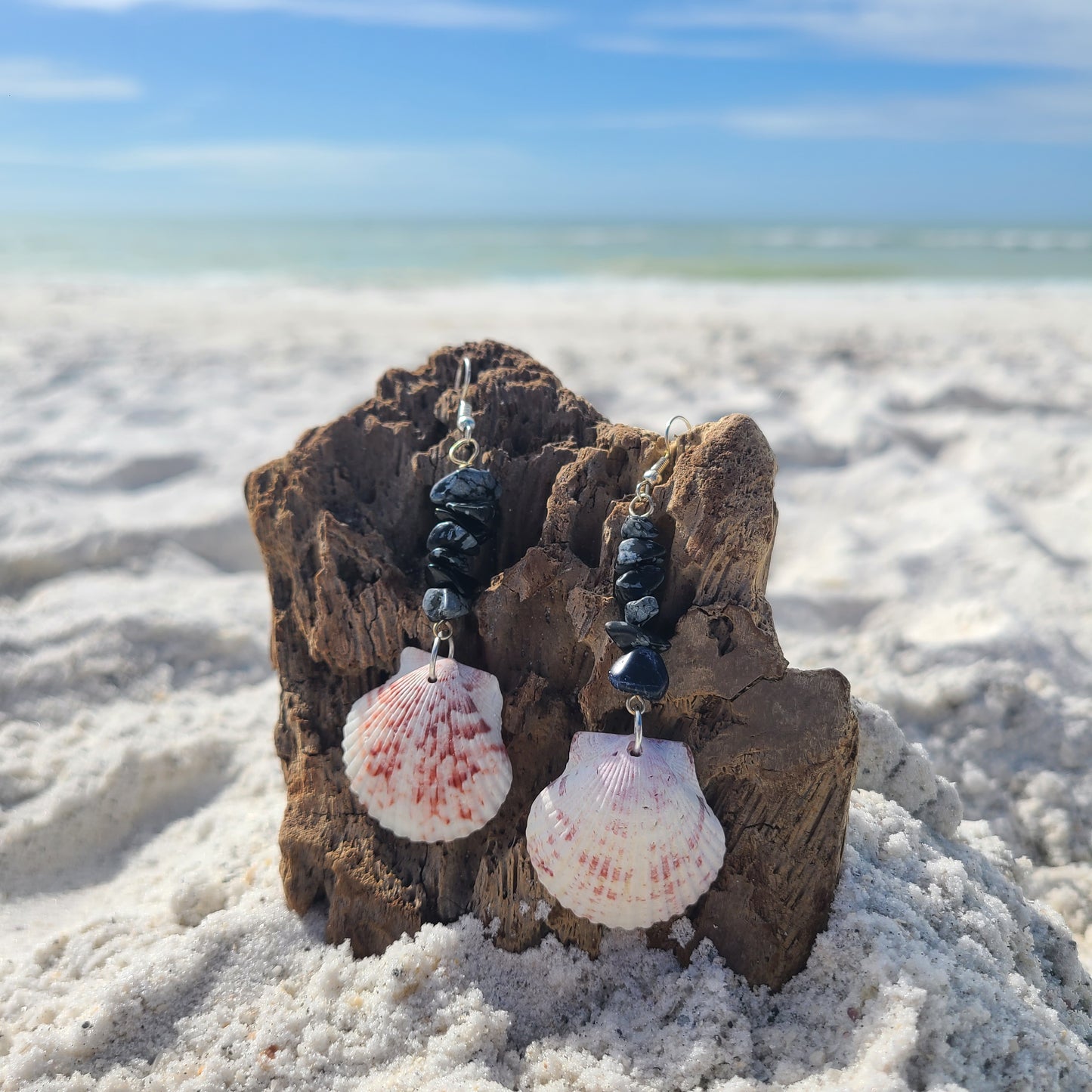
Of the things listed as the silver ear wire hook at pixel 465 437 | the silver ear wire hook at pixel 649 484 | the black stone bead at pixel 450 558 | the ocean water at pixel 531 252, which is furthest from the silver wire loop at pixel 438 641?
the ocean water at pixel 531 252

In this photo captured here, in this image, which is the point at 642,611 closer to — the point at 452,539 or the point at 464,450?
the point at 452,539

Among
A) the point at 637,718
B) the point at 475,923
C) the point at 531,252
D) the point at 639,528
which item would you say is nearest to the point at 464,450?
the point at 639,528

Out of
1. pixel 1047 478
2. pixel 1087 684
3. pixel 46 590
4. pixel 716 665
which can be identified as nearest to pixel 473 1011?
pixel 716 665

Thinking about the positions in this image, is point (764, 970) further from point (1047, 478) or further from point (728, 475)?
point (1047, 478)

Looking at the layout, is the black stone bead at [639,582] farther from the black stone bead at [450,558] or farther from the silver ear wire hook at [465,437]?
the silver ear wire hook at [465,437]

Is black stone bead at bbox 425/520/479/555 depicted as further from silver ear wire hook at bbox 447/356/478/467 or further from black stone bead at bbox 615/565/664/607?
black stone bead at bbox 615/565/664/607

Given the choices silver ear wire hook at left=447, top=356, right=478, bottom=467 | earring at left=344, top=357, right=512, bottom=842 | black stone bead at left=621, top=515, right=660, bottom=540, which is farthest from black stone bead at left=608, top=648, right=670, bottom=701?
silver ear wire hook at left=447, top=356, right=478, bottom=467

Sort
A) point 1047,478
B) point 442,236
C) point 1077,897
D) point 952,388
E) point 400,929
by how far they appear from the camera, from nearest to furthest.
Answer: point 400,929 → point 1077,897 → point 1047,478 → point 952,388 → point 442,236
